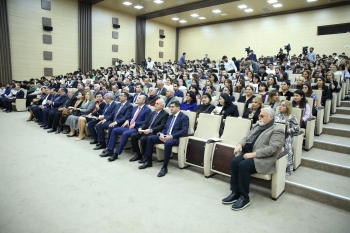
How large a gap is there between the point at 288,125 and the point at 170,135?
1521mm

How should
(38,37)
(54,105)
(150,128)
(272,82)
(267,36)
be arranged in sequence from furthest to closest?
1. (267,36)
2. (38,37)
3. (54,105)
4. (272,82)
5. (150,128)

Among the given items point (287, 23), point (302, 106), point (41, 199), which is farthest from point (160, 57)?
point (41, 199)

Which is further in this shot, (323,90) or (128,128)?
(323,90)

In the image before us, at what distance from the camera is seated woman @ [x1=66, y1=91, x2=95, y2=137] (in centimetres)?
471

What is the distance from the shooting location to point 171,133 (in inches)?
130

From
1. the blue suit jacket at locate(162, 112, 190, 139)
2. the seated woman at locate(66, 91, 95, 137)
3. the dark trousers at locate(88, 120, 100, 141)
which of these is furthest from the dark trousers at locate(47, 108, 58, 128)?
the blue suit jacket at locate(162, 112, 190, 139)

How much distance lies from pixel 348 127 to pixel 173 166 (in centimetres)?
300

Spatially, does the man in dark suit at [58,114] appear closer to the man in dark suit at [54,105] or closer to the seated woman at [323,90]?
the man in dark suit at [54,105]

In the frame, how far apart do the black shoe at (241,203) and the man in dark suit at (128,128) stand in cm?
195

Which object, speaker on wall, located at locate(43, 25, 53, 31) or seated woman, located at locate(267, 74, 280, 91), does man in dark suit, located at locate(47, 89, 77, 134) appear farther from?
speaker on wall, located at locate(43, 25, 53, 31)

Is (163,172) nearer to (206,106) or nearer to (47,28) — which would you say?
(206,106)

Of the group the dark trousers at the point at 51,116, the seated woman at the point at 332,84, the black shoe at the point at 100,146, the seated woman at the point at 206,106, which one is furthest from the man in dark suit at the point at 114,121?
the seated woman at the point at 332,84

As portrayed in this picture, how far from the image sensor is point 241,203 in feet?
7.42

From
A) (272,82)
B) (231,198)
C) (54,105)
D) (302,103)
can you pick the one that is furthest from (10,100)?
(302,103)
